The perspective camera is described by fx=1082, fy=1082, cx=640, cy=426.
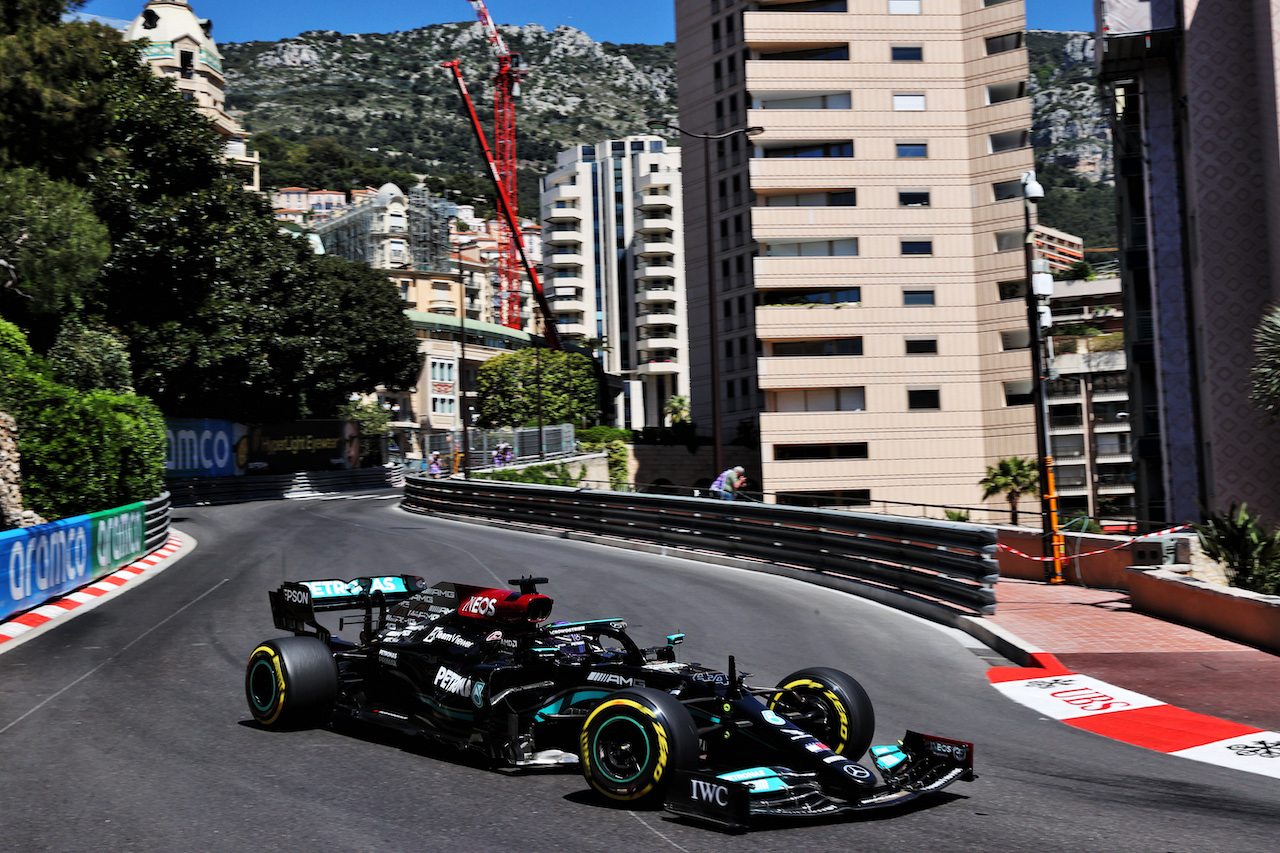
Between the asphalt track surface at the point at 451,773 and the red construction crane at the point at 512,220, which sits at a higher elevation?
the red construction crane at the point at 512,220

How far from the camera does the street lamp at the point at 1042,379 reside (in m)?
17.6

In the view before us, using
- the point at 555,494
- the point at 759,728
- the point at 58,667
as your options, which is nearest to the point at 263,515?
the point at 555,494

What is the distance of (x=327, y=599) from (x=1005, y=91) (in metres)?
50.8

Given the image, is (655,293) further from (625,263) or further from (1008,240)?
(1008,240)

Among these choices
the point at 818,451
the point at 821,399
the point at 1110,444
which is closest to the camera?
the point at 821,399

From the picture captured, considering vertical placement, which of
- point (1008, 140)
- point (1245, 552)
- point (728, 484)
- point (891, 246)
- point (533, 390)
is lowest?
point (1245, 552)

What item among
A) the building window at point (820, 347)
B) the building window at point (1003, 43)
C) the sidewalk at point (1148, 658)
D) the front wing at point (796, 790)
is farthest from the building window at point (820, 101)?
the front wing at point (796, 790)

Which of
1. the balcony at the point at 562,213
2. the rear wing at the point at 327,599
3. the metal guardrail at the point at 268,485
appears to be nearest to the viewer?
the rear wing at the point at 327,599

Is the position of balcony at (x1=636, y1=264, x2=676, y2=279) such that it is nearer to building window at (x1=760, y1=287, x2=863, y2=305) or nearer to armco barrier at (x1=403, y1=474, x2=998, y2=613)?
building window at (x1=760, y1=287, x2=863, y2=305)

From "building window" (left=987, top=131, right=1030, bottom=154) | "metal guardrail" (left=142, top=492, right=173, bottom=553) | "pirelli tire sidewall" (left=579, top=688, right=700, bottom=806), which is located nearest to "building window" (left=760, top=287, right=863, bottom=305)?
"building window" (left=987, top=131, right=1030, bottom=154)

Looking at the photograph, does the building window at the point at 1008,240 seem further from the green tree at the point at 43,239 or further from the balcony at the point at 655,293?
the balcony at the point at 655,293

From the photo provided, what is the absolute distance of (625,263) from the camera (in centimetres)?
13838

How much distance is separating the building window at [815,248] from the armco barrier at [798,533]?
24.4 meters

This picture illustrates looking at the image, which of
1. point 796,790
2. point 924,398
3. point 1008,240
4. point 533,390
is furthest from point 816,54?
point 796,790
